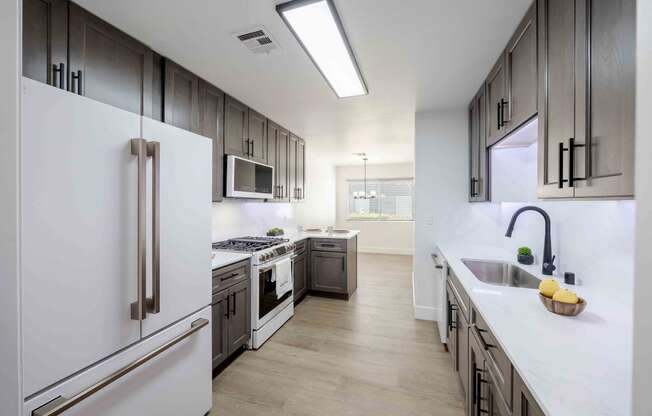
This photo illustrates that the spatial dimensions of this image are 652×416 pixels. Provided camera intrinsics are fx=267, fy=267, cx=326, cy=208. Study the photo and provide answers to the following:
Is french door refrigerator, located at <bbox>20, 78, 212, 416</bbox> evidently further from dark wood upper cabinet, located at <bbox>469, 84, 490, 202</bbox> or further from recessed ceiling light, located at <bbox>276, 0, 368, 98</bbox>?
dark wood upper cabinet, located at <bbox>469, 84, 490, 202</bbox>

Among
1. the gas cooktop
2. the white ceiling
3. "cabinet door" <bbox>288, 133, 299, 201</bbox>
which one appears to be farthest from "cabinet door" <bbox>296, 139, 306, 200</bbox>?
the gas cooktop

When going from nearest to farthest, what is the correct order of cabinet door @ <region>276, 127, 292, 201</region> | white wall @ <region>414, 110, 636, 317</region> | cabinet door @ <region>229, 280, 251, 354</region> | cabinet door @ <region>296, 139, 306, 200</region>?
white wall @ <region>414, 110, 636, 317</region> → cabinet door @ <region>229, 280, 251, 354</region> → cabinet door @ <region>276, 127, 292, 201</region> → cabinet door @ <region>296, 139, 306, 200</region>

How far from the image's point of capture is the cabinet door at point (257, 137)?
3.04 metres

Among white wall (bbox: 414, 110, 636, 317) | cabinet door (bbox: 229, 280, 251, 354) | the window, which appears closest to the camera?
white wall (bbox: 414, 110, 636, 317)

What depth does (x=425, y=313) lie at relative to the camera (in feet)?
10.3

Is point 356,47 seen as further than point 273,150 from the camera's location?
No

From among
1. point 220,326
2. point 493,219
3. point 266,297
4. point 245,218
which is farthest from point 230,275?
point 493,219

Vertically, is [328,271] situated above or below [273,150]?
below

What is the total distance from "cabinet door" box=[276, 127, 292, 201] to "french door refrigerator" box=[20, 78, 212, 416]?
2.12 m

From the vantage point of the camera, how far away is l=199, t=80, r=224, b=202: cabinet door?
2.33m

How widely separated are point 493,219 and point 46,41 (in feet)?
11.9

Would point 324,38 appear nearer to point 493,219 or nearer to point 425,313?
point 493,219

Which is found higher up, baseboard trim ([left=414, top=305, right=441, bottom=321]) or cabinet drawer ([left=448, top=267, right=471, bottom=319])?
cabinet drawer ([left=448, top=267, right=471, bottom=319])

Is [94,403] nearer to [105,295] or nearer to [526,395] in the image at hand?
[105,295]
